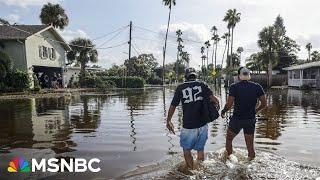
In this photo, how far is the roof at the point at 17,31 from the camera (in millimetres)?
36188

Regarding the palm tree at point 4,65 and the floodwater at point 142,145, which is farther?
the palm tree at point 4,65

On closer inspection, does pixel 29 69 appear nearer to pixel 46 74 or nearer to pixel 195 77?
pixel 46 74

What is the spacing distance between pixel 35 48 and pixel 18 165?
32943 mm

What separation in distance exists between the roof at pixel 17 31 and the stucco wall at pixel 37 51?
0.58 m

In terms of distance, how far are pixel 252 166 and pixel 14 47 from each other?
33.7 meters

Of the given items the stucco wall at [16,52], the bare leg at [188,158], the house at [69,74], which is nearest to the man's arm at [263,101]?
the bare leg at [188,158]

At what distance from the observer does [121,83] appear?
52.4m

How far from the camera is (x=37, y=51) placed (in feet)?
127

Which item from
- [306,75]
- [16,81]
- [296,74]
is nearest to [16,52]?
[16,81]

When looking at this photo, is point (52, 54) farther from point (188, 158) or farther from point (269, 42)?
point (188, 158)

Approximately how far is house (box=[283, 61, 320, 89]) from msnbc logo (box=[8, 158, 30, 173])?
4019cm

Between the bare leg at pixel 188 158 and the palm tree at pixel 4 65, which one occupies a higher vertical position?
the palm tree at pixel 4 65

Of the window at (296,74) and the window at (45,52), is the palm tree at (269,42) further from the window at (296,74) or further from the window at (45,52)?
the window at (45,52)

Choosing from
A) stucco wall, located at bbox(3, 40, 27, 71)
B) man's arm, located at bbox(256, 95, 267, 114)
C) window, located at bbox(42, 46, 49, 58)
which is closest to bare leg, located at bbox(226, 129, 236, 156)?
man's arm, located at bbox(256, 95, 267, 114)
